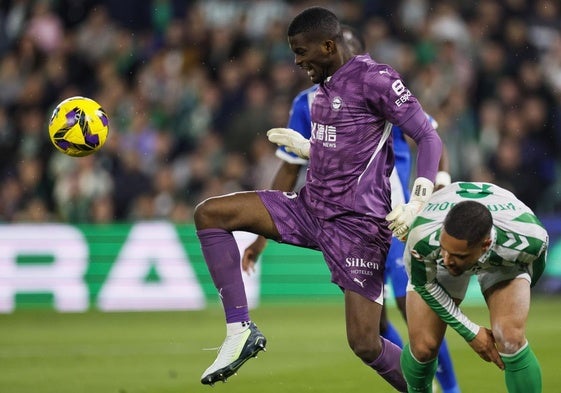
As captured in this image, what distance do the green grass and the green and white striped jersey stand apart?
7.11 ft

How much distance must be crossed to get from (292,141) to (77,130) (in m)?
1.48

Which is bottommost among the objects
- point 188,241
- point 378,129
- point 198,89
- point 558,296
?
point 558,296

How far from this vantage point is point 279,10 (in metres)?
17.9

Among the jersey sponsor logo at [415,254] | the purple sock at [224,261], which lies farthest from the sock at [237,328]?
the jersey sponsor logo at [415,254]

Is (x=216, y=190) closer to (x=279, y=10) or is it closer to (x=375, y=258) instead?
(x=279, y=10)

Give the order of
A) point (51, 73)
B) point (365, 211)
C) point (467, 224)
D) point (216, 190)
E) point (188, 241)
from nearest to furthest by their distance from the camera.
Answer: point (467, 224)
point (365, 211)
point (188, 241)
point (216, 190)
point (51, 73)

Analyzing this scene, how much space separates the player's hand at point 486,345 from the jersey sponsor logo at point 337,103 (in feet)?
5.36

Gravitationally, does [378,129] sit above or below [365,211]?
above

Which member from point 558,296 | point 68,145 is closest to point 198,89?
point 558,296

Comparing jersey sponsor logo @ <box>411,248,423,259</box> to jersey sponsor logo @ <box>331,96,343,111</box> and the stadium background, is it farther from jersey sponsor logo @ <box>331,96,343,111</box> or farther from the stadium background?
the stadium background

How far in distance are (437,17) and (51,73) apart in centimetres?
571

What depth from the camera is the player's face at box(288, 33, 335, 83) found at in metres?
6.99

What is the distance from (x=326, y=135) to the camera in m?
7.11

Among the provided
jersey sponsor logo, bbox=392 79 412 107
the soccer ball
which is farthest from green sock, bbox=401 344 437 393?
the soccer ball
